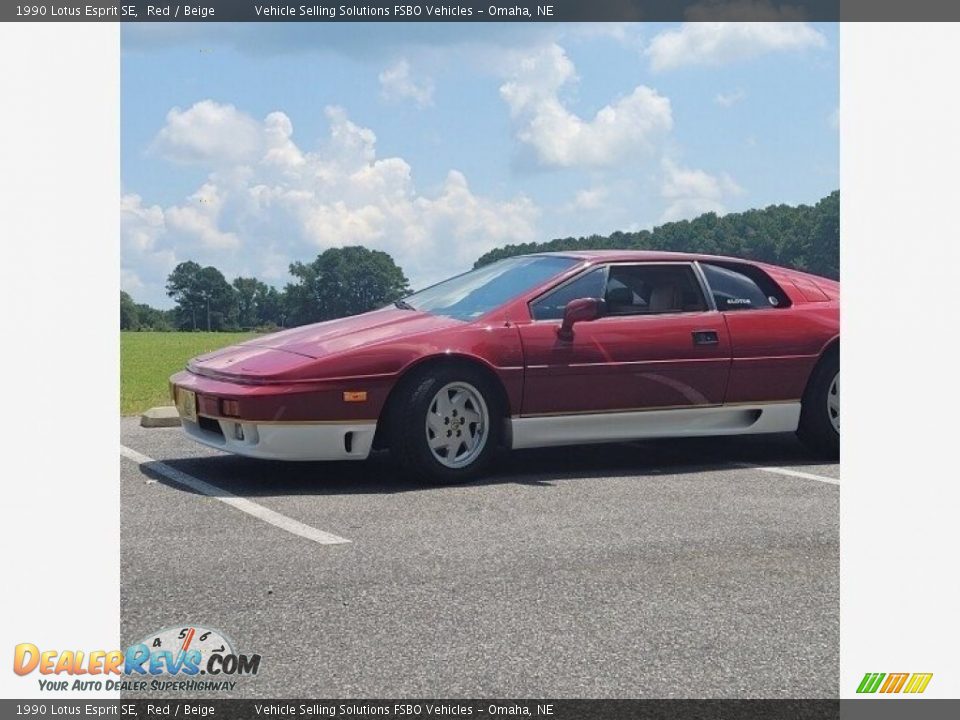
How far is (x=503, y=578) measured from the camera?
15.2ft

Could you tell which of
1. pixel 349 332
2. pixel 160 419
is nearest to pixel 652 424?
pixel 349 332

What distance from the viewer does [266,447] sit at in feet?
21.8

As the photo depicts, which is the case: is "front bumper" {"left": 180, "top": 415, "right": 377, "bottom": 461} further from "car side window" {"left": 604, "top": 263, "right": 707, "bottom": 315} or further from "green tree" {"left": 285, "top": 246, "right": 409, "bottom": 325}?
"car side window" {"left": 604, "top": 263, "right": 707, "bottom": 315}

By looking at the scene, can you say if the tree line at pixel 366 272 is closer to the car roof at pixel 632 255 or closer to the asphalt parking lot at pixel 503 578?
the car roof at pixel 632 255

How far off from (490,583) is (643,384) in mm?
3056

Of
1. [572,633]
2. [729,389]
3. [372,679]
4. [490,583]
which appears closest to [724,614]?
[572,633]

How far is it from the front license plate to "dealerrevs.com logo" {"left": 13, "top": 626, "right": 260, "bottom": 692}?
3836 millimetres

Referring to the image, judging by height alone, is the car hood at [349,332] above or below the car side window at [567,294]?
below

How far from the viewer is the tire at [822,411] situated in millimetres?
7953
